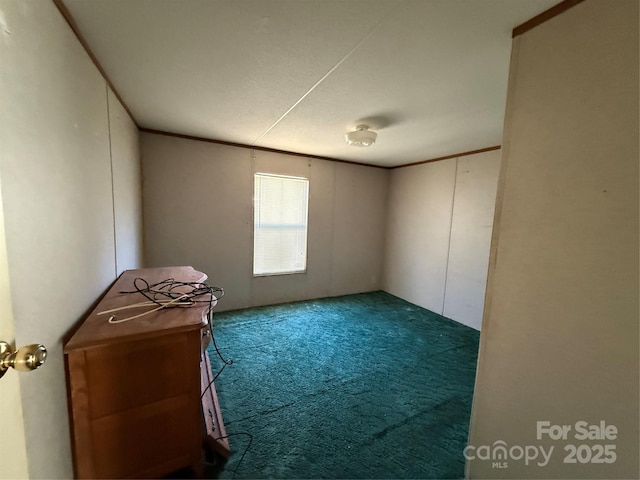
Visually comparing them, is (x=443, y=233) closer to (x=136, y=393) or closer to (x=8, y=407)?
(x=136, y=393)

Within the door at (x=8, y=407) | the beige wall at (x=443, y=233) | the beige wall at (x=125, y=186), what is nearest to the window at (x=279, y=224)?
the beige wall at (x=125, y=186)

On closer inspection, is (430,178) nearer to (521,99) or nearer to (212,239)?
(521,99)

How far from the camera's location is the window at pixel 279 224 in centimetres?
355

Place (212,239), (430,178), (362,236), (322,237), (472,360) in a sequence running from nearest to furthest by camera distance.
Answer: (472,360)
(212,239)
(430,178)
(322,237)
(362,236)

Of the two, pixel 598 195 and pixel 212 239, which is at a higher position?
pixel 598 195

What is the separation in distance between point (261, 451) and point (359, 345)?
1466 millimetres

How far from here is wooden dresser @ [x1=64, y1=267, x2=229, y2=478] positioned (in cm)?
103

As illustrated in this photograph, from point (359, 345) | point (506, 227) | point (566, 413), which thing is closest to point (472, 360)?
point (359, 345)

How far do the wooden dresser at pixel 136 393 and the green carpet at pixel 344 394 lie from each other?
373 mm

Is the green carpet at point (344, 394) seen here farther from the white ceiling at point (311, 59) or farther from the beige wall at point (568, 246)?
the white ceiling at point (311, 59)

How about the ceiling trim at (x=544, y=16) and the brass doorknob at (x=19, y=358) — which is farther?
the ceiling trim at (x=544, y=16)

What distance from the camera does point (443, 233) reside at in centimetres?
361

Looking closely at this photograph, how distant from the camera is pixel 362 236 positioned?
441 centimetres

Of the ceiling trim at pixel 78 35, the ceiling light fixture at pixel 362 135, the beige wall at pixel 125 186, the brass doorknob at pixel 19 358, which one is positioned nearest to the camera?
the brass doorknob at pixel 19 358
